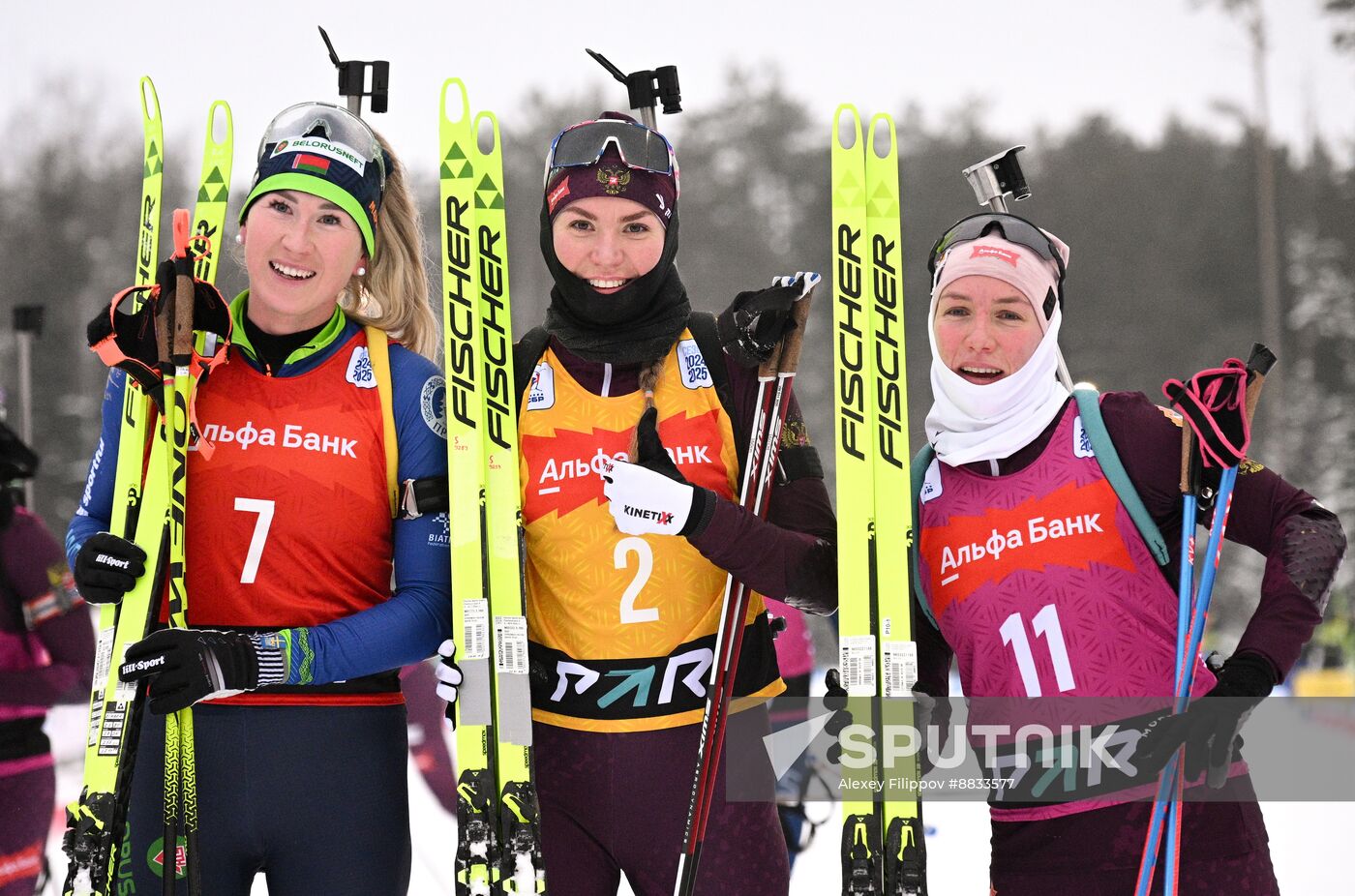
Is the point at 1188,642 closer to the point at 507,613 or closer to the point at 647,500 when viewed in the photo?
the point at 647,500

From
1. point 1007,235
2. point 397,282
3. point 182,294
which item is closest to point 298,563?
point 182,294

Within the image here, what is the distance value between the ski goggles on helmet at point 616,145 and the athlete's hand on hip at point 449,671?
89 cm

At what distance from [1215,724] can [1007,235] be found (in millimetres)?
927

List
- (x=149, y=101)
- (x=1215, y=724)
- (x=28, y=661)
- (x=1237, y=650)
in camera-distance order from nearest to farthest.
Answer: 1. (x=1215, y=724)
2. (x=1237, y=650)
3. (x=149, y=101)
4. (x=28, y=661)

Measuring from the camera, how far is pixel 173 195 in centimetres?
1439

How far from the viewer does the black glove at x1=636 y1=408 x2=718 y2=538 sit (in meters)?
2.20

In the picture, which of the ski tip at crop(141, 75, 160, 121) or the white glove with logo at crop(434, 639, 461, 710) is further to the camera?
the ski tip at crop(141, 75, 160, 121)

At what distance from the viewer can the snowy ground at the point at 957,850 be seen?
5.47 metres

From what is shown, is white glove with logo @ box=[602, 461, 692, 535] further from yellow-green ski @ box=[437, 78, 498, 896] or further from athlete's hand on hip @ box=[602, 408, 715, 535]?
yellow-green ski @ box=[437, 78, 498, 896]

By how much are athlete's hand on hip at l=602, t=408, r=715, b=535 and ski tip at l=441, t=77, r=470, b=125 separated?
80 centimetres

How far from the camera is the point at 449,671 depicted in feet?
7.59

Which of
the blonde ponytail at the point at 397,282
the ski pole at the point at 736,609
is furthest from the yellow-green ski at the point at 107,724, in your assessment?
the ski pole at the point at 736,609

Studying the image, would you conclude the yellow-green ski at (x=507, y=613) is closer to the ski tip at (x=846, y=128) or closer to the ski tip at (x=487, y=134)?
the ski tip at (x=487, y=134)

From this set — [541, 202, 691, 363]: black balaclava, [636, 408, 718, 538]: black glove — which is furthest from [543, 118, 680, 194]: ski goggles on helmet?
[636, 408, 718, 538]: black glove
